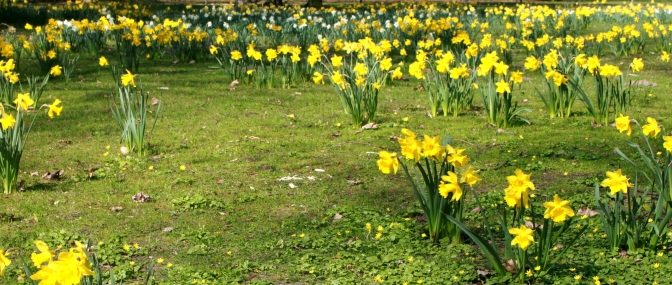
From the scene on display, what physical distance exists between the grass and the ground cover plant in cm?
2

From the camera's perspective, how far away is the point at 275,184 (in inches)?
205

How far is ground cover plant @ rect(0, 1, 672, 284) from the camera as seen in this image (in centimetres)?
364

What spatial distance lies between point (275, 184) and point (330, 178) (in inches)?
14.3

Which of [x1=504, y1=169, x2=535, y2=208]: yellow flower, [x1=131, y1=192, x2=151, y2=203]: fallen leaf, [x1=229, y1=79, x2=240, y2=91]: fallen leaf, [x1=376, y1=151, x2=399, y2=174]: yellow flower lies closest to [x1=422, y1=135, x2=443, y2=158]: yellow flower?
[x1=376, y1=151, x2=399, y2=174]: yellow flower

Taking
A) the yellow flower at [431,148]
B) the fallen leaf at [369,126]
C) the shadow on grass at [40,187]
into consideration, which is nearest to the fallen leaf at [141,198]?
the shadow on grass at [40,187]

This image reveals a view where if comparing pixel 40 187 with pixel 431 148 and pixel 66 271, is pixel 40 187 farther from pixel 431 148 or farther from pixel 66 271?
pixel 66 271

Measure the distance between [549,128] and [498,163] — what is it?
131 centimetres

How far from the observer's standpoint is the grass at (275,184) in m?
3.86

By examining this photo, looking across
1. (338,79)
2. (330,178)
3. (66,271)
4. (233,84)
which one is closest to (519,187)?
(66,271)

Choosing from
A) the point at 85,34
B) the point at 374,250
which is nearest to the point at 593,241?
the point at 374,250

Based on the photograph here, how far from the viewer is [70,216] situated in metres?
4.61

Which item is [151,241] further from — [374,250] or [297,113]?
[297,113]

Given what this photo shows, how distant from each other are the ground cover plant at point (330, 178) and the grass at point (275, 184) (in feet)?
0.05

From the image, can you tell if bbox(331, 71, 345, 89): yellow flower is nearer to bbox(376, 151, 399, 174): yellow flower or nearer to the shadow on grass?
the shadow on grass
